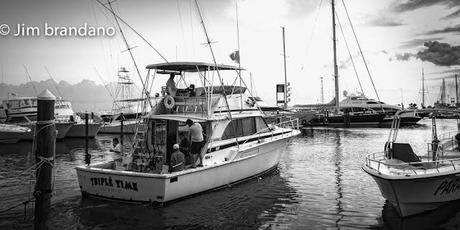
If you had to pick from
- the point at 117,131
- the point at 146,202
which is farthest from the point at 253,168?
the point at 117,131

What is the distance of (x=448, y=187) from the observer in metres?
9.48

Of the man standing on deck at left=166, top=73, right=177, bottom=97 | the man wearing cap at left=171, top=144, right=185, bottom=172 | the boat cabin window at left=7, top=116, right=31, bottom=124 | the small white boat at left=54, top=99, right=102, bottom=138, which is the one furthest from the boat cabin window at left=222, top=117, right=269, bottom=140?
the boat cabin window at left=7, top=116, right=31, bottom=124

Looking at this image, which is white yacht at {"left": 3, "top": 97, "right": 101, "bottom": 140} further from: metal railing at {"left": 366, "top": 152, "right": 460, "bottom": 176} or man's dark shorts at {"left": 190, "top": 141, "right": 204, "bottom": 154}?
metal railing at {"left": 366, "top": 152, "right": 460, "bottom": 176}

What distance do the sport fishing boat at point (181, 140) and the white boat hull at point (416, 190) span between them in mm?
5015

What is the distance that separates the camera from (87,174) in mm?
10602

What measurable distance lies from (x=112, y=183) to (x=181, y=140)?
2802 mm

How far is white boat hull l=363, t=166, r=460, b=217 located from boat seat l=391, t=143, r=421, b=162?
A: 1266 millimetres

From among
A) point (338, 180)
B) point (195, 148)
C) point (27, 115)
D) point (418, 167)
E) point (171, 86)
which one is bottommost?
point (338, 180)

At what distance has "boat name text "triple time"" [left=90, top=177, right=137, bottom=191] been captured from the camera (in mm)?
10086

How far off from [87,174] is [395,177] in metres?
8.74

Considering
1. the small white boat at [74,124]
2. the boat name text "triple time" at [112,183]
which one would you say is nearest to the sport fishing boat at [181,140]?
the boat name text "triple time" at [112,183]

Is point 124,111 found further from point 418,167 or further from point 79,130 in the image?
point 418,167

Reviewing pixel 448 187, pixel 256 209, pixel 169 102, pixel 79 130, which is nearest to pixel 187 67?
pixel 169 102

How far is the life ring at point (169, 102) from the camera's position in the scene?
496 inches
